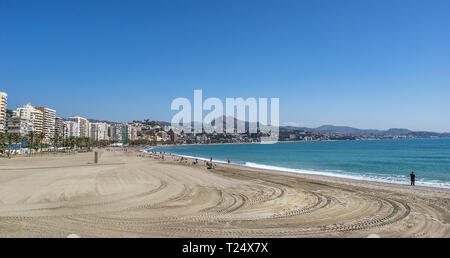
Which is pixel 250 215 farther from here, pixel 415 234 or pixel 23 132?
pixel 23 132

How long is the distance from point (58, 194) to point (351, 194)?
15602 mm

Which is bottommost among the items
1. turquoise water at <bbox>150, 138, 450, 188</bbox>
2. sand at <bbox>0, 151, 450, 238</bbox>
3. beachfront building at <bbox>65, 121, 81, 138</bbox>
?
turquoise water at <bbox>150, 138, 450, 188</bbox>


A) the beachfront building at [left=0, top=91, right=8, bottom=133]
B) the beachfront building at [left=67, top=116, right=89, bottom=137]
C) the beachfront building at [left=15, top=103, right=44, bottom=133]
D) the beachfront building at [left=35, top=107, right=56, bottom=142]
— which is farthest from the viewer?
the beachfront building at [left=67, top=116, right=89, bottom=137]

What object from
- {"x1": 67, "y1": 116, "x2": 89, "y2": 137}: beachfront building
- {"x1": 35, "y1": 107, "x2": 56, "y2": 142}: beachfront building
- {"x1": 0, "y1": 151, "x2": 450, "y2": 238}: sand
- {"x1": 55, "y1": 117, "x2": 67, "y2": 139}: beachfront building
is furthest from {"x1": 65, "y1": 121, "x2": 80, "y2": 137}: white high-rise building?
{"x1": 0, "y1": 151, "x2": 450, "y2": 238}: sand

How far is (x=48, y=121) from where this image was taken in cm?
14650

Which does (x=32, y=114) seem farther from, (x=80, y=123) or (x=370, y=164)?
(x=370, y=164)

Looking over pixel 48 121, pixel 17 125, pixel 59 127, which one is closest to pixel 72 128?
pixel 59 127

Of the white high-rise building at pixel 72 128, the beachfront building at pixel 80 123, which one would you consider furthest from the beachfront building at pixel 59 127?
the beachfront building at pixel 80 123

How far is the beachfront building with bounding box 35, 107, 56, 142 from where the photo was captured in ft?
467

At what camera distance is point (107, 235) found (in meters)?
7.47

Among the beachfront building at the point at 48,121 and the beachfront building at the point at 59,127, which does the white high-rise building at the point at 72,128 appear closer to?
the beachfront building at the point at 59,127

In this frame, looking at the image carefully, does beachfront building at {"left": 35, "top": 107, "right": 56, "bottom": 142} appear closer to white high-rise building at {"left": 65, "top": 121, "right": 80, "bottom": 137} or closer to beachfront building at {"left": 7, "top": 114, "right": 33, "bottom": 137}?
white high-rise building at {"left": 65, "top": 121, "right": 80, "bottom": 137}

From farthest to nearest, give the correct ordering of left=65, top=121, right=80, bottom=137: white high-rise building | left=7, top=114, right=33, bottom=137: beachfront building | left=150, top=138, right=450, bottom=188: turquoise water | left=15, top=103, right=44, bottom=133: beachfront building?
left=65, top=121, right=80, bottom=137: white high-rise building, left=15, top=103, right=44, bottom=133: beachfront building, left=7, top=114, right=33, bottom=137: beachfront building, left=150, top=138, right=450, bottom=188: turquoise water
